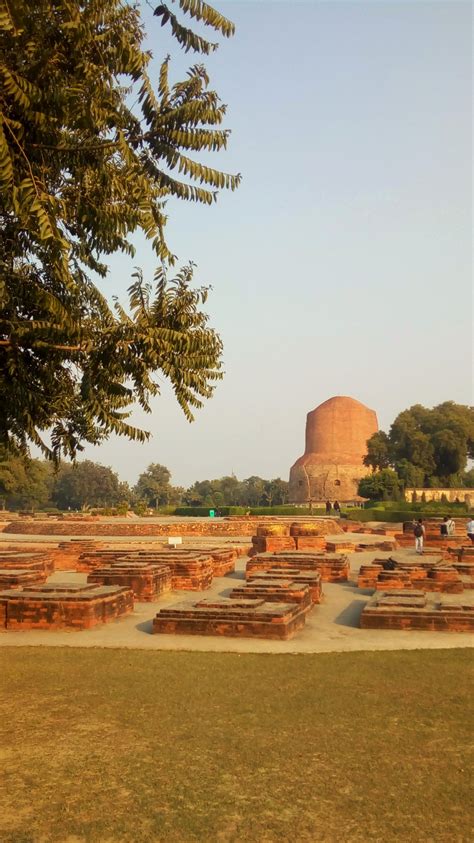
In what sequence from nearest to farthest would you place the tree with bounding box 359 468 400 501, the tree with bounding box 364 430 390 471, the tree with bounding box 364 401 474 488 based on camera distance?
the tree with bounding box 359 468 400 501 → the tree with bounding box 364 401 474 488 → the tree with bounding box 364 430 390 471

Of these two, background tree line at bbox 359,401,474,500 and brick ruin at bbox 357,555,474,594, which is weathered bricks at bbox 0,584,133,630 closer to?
brick ruin at bbox 357,555,474,594

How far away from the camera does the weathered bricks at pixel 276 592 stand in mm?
7863

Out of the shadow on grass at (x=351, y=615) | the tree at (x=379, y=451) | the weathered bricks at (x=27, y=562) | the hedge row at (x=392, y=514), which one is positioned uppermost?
the tree at (x=379, y=451)

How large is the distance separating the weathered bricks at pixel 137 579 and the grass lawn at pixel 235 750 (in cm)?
350

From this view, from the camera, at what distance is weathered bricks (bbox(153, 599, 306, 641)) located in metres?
6.54

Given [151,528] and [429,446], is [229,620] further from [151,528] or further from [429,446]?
[429,446]

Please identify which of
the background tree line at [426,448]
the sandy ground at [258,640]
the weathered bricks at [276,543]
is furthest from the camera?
the background tree line at [426,448]

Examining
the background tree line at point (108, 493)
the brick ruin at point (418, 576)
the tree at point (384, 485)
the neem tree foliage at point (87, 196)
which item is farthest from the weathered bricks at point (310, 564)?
the background tree line at point (108, 493)

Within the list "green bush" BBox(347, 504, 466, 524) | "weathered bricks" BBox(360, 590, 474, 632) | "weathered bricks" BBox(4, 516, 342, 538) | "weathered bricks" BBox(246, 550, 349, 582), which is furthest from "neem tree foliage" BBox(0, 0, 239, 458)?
"green bush" BBox(347, 504, 466, 524)

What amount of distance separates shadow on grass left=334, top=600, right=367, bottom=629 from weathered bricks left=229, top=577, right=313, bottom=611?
418mm

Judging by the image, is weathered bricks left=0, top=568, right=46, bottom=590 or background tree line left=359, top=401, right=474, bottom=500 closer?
weathered bricks left=0, top=568, right=46, bottom=590

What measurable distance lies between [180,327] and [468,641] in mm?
4207

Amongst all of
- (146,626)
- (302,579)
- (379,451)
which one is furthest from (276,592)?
(379,451)

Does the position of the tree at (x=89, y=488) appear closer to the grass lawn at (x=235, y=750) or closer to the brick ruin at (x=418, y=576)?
the brick ruin at (x=418, y=576)
